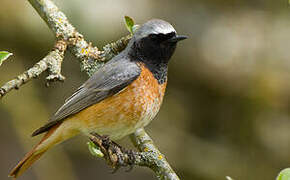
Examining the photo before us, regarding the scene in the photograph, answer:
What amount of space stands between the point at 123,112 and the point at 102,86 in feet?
1.36

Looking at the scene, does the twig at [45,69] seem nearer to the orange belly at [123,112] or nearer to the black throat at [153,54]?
the orange belly at [123,112]

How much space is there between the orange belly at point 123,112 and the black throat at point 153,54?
25cm

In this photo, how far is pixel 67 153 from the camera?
745 centimetres

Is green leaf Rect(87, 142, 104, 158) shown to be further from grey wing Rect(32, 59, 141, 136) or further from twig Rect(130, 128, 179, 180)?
grey wing Rect(32, 59, 141, 136)

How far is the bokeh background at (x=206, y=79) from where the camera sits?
22.6 feet

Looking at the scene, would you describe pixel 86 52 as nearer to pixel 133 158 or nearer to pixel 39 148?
pixel 39 148

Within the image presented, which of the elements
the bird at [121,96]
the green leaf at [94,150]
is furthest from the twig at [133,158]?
the bird at [121,96]

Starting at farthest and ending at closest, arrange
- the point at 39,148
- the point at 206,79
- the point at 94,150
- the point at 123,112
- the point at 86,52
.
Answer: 1. the point at 206,79
2. the point at 86,52
3. the point at 39,148
4. the point at 123,112
5. the point at 94,150

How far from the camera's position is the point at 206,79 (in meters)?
7.29

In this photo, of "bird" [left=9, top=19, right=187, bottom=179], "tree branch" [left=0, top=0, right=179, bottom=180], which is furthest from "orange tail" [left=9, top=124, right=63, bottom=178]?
"tree branch" [left=0, top=0, right=179, bottom=180]

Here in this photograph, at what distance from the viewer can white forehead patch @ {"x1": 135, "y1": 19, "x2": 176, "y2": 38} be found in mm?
4727

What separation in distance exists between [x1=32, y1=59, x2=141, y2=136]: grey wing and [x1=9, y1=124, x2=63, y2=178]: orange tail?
81 millimetres

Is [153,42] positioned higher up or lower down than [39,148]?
higher up

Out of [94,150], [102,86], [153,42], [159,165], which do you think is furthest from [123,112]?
[153,42]
